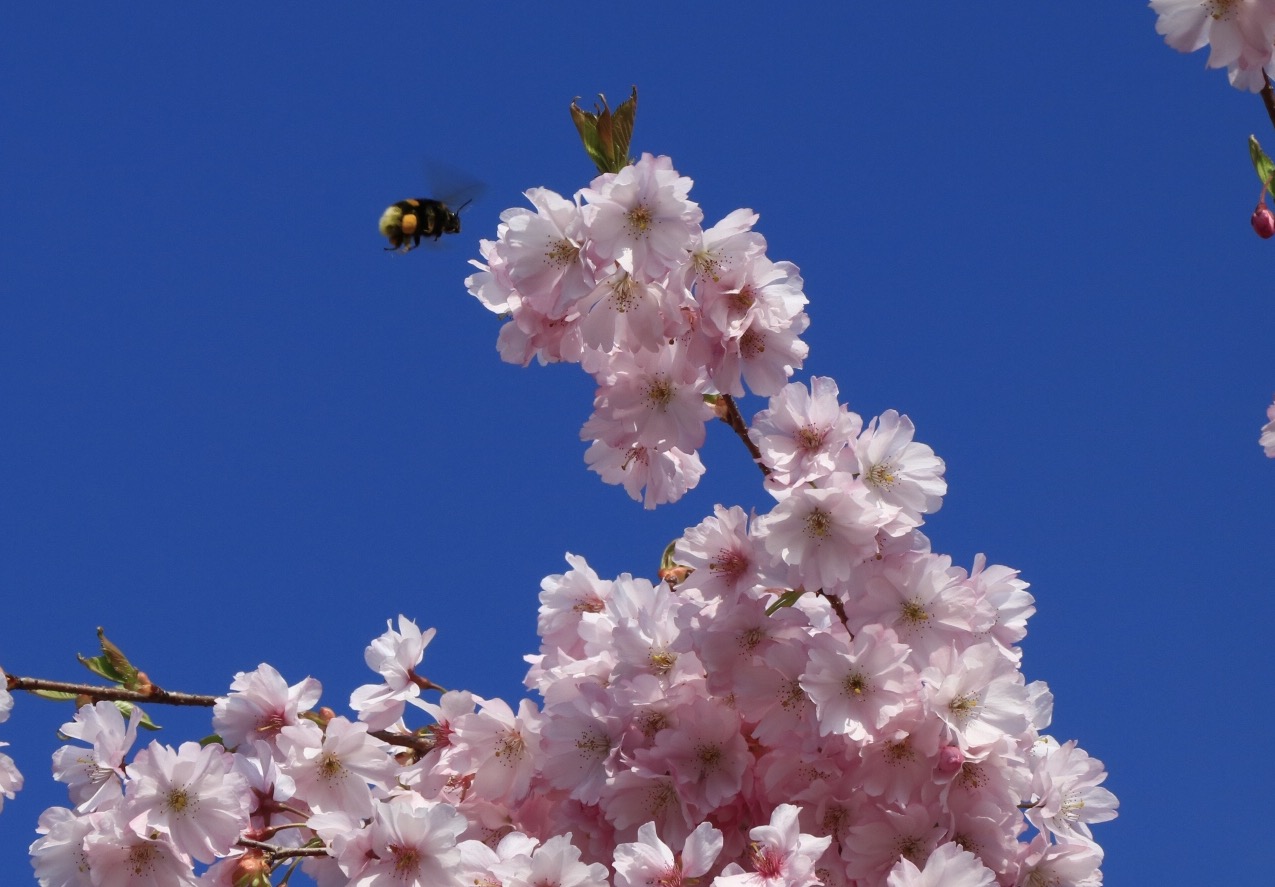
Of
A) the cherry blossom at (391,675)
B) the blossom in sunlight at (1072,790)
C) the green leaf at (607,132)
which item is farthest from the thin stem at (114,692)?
the blossom in sunlight at (1072,790)

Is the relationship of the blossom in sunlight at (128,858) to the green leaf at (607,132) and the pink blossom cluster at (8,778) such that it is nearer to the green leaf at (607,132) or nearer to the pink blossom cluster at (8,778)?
the pink blossom cluster at (8,778)

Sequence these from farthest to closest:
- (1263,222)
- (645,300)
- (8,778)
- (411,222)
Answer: (411,222) → (8,778) → (1263,222) → (645,300)

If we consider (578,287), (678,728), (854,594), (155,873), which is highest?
(578,287)

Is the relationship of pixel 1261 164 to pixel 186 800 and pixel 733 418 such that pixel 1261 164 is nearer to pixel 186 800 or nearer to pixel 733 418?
pixel 733 418

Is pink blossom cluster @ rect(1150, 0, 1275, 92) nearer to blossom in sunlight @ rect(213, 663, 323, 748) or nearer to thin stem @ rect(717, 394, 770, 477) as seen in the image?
thin stem @ rect(717, 394, 770, 477)

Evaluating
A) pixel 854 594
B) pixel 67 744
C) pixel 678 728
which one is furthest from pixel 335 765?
pixel 854 594

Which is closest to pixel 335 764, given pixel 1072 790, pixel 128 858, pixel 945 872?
pixel 128 858

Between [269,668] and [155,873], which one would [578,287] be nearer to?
[269,668]
